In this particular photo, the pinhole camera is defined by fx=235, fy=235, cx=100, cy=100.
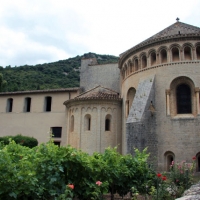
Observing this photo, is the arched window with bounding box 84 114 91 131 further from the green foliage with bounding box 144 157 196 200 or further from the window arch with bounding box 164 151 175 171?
the green foliage with bounding box 144 157 196 200

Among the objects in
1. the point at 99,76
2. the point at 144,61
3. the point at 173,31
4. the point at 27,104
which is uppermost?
the point at 173,31

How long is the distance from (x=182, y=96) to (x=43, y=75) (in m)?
51.6

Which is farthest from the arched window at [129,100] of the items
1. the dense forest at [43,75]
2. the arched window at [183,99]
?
the dense forest at [43,75]

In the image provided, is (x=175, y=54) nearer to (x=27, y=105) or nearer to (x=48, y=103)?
(x=48, y=103)

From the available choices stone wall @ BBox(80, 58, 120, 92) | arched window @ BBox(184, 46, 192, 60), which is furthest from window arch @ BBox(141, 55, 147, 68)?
stone wall @ BBox(80, 58, 120, 92)

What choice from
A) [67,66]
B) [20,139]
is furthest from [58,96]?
[67,66]

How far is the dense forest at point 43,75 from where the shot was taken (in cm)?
5026

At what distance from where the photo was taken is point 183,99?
15656 millimetres

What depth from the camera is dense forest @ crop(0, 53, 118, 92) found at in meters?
50.3

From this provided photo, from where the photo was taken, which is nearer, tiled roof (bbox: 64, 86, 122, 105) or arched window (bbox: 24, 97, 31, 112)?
tiled roof (bbox: 64, 86, 122, 105)

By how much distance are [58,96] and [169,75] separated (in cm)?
1313

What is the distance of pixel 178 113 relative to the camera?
1548 cm

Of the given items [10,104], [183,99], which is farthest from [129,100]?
[10,104]

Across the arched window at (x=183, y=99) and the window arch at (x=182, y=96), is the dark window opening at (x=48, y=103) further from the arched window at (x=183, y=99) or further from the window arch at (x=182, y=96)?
the arched window at (x=183, y=99)
